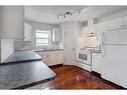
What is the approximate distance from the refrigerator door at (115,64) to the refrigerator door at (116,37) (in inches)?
4.6

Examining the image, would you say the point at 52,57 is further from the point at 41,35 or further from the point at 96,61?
the point at 96,61

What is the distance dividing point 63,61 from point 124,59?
3.74 meters

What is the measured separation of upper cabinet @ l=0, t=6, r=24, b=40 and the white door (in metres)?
4.83

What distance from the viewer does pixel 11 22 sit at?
1.64m

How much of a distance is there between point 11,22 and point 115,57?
2692mm

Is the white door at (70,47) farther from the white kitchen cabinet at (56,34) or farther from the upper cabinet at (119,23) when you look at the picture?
the upper cabinet at (119,23)

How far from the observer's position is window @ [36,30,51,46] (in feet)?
22.0

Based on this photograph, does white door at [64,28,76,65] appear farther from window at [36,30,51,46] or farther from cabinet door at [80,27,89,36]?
window at [36,30,51,46]

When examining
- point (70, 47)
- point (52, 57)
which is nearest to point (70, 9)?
point (52, 57)

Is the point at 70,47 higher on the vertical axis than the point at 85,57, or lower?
higher

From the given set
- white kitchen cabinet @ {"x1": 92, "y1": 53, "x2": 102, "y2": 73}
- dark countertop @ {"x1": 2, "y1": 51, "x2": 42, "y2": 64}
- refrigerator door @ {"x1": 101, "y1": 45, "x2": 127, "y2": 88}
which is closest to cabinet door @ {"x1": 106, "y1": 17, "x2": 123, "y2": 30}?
refrigerator door @ {"x1": 101, "y1": 45, "x2": 127, "y2": 88}
